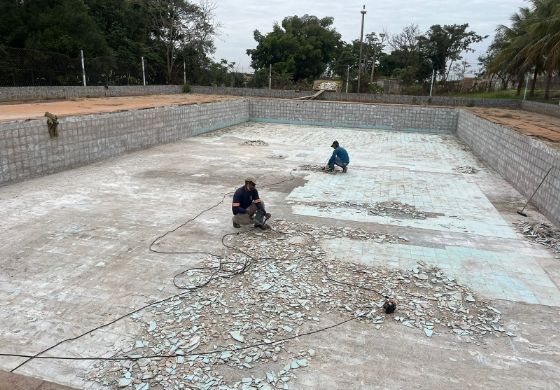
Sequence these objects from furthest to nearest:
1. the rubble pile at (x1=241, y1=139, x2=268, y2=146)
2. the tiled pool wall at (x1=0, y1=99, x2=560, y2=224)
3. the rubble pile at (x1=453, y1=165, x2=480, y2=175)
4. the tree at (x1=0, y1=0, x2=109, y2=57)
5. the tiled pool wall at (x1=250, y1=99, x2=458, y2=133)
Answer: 1. the tiled pool wall at (x1=250, y1=99, x2=458, y2=133)
2. the tree at (x1=0, y1=0, x2=109, y2=57)
3. the rubble pile at (x1=241, y1=139, x2=268, y2=146)
4. the rubble pile at (x1=453, y1=165, x2=480, y2=175)
5. the tiled pool wall at (x1=0, y1=99, x2=560, y2=224)

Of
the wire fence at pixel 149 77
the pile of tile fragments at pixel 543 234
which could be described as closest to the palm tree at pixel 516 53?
the wire fence at pixel 149 77

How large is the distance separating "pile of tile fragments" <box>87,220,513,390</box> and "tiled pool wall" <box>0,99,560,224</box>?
11.3ft

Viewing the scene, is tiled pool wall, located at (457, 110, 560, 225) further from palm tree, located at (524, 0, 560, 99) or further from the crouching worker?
the crouching worker

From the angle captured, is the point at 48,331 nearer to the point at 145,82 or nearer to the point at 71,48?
the point at 71,48

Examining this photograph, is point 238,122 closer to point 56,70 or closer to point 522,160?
point 56,70

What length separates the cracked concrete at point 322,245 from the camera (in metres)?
3.20

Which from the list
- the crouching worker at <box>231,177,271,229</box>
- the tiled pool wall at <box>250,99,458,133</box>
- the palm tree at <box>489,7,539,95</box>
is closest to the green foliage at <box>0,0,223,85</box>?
the tiled pool wall at <box>250,99,458,133</box>

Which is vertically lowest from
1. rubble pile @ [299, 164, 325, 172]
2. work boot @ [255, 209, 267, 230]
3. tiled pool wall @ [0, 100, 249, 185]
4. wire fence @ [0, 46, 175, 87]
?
work boot @ [255, 209, 267, 230]

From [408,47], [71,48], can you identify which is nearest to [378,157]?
[71,48]

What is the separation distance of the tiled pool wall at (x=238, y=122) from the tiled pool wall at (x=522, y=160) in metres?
0.02

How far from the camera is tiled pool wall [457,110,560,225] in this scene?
6402 mm

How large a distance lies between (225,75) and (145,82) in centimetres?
482

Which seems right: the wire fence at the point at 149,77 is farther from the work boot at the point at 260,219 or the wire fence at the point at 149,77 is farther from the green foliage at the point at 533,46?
the work boot at the point at 260,219

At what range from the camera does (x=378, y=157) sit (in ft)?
36.9
